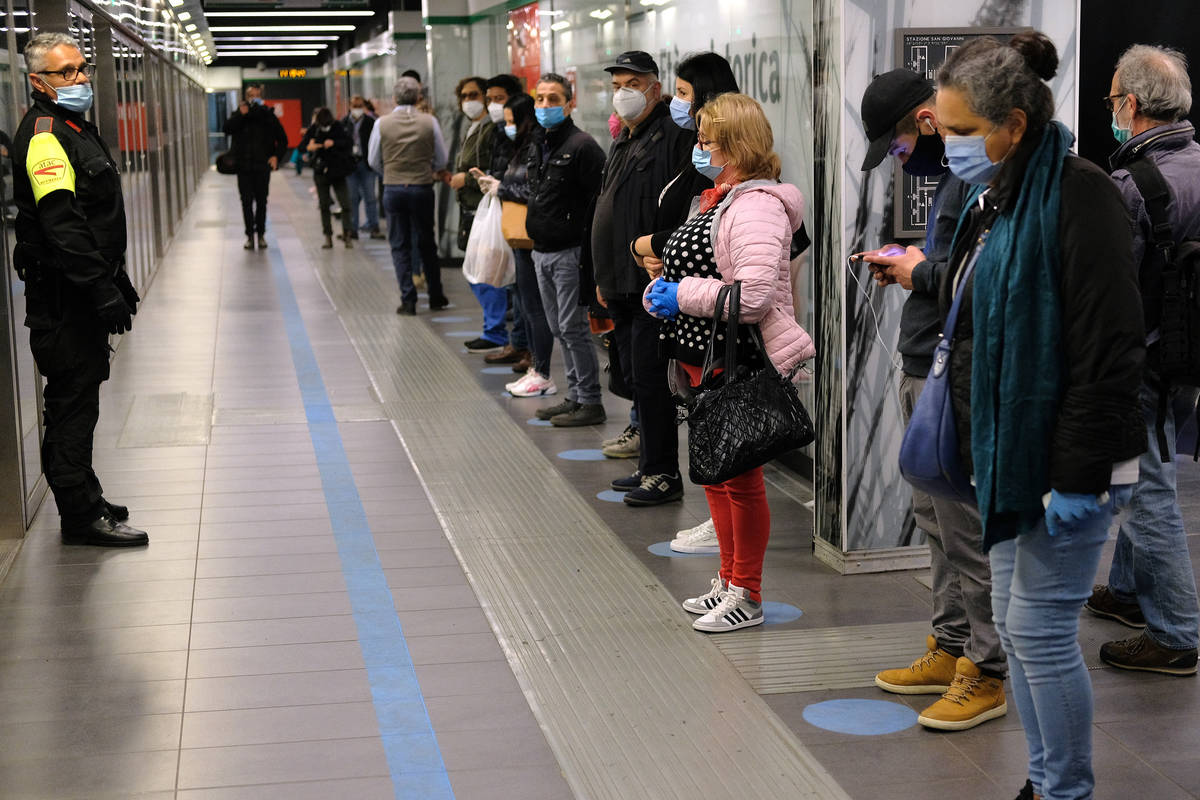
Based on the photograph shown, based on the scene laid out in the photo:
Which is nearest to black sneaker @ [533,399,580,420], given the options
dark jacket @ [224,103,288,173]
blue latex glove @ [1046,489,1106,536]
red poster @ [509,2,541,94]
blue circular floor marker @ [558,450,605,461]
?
blue circular floor marker @ [558,450,605,461]

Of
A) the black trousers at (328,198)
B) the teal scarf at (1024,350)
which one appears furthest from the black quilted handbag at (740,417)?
the black trousers at (328,198)

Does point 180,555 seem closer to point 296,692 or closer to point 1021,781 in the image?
point 296,692

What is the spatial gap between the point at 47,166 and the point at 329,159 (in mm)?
13028

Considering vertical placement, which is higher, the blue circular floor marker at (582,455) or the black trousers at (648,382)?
the black trousers at (648,382)

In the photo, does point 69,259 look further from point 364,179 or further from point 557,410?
point 364,179

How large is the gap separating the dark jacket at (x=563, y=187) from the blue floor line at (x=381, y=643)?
1557 mm

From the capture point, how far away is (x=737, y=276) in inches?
165

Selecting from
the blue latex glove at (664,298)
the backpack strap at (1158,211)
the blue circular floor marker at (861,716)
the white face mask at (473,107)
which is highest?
the white face mask at (473,107)

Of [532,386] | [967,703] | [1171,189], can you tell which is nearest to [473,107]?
[532,386]

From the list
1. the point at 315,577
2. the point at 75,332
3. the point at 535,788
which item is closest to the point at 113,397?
the point at 75,332

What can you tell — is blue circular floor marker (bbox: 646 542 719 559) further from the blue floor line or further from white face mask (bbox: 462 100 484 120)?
white face mask (bbox: 462 100 484 120)

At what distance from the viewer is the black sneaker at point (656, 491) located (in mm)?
6023

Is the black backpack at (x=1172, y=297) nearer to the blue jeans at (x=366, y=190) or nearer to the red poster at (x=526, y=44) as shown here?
the red poster at (x=526, y=44)

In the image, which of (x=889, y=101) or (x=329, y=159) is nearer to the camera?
(x=889, y=101)
